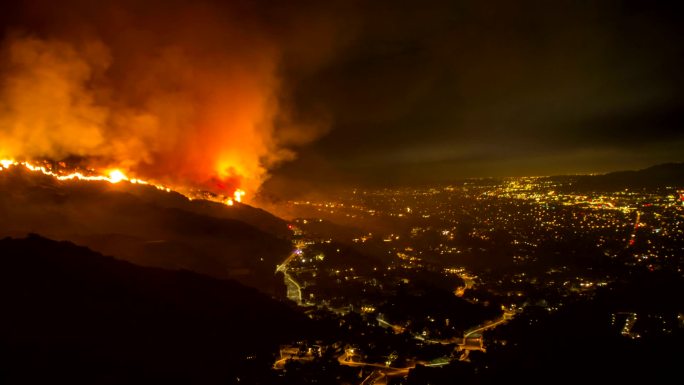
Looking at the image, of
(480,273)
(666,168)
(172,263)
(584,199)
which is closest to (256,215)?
(172,263)

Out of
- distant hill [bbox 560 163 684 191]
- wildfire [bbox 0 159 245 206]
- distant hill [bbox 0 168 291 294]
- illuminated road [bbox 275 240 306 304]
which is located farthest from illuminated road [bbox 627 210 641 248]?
wildfire [bbox 0 159 245 206]


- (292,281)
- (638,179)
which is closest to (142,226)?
(292,281)

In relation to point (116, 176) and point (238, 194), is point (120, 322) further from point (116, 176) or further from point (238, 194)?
point (238, 194)

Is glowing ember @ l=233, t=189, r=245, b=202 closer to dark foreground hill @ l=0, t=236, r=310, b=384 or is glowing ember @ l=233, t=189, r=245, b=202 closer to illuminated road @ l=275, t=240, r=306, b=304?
illuminated road @ l=275, t=240, r=306, b=304

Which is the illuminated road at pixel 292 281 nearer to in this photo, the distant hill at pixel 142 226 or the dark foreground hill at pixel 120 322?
the distant hill at pixel 142 226

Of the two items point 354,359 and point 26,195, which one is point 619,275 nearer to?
point 354,359
